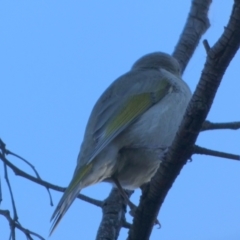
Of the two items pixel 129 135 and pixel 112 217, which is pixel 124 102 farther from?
pixel 112 217

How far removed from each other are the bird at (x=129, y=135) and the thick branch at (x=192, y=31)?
1.28 meters

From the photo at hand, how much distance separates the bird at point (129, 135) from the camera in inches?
185

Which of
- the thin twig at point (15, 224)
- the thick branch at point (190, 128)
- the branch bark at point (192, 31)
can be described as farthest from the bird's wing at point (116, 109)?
the branch bark at point (192, 31)

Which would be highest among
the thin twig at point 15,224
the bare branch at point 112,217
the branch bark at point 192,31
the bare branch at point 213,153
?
the branch bark at point 192,31

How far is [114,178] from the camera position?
4.94 metres

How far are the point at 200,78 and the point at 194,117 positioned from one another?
0.20 m

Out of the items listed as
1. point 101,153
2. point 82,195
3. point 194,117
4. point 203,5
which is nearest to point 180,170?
point 194,117

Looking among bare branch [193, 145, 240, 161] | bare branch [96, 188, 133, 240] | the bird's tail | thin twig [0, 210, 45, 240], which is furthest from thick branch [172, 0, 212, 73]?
bare branch [193, 145, 240, 161]

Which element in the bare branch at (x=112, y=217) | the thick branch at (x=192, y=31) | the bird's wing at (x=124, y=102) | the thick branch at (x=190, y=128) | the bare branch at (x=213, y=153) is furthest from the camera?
the thick branch at (x=192, y=31)

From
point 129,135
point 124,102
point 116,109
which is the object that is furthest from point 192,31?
point 129,135

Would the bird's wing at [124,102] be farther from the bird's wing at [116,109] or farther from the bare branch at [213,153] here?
the bare branch at [213,153]

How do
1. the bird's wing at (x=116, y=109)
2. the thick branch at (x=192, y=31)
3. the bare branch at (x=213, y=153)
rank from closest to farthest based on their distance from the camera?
the bare branch at (x=213, y=153) → the bird's wing at (x=116, y=109) → the thick branch at (x=192, y=31)

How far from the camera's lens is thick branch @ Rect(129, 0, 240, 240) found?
121 inches

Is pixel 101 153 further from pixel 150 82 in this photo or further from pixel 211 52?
pixel 211 52
